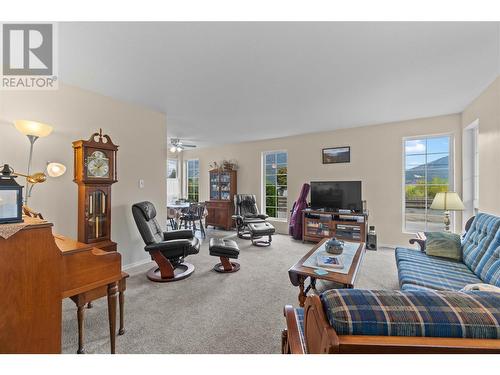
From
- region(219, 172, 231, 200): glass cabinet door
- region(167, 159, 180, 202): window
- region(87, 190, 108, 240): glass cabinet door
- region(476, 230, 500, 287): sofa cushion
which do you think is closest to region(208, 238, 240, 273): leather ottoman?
region(87, 190, 108, 240): glass cabinet door

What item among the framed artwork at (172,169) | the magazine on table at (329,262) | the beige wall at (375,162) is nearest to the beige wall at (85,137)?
the magazine on table at (329,262)

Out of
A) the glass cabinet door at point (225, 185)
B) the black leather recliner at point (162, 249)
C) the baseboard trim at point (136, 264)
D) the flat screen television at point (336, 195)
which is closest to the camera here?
the black leather recliner at point (162, 249)

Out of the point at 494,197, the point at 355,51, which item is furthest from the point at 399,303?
the point at 494,197

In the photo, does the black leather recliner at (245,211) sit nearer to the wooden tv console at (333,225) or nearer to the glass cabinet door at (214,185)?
the wooden tv console at (333,225)

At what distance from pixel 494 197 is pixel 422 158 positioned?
5.64 ft

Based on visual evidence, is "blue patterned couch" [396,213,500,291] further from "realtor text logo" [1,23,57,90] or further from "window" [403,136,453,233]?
"realtor text logo" [1,23,57,90]

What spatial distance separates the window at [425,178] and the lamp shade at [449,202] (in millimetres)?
1005

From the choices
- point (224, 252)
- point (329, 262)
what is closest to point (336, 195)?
point (329, 262)

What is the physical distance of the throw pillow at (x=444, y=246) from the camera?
2.34 m

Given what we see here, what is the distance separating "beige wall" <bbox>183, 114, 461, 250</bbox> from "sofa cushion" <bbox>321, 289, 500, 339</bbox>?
4.03 meters

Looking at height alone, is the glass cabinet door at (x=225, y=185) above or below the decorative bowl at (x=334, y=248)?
above

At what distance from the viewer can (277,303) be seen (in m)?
2.25

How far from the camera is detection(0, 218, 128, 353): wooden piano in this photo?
3.76ft
